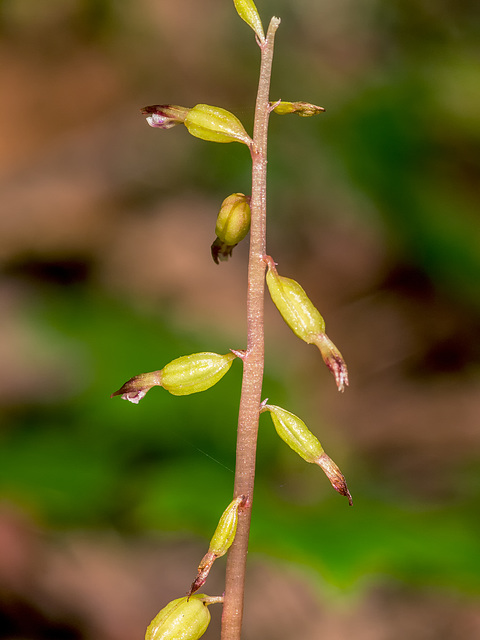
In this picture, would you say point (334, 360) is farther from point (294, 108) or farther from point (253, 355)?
point (294, 108)

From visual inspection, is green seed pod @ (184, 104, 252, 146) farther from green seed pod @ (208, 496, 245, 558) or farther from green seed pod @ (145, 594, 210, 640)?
green seed pod @ (145, 594, 210, 640)

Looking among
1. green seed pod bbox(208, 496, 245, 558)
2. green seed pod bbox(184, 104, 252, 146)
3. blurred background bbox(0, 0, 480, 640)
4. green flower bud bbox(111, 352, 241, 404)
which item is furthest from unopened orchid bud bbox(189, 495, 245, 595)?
blurred background bbox(0, 0, 480, 640)

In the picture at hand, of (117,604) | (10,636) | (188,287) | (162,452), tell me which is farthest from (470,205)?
(10,636)

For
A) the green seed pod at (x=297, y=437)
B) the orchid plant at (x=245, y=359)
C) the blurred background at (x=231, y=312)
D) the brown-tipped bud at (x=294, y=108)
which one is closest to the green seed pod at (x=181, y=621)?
the orchid plant at (x=245, y=359)

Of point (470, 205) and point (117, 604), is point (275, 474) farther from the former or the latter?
point (470, 205)

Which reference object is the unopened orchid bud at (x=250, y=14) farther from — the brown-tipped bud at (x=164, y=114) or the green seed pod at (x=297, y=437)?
the green seed pod at (x=297, y=437)
